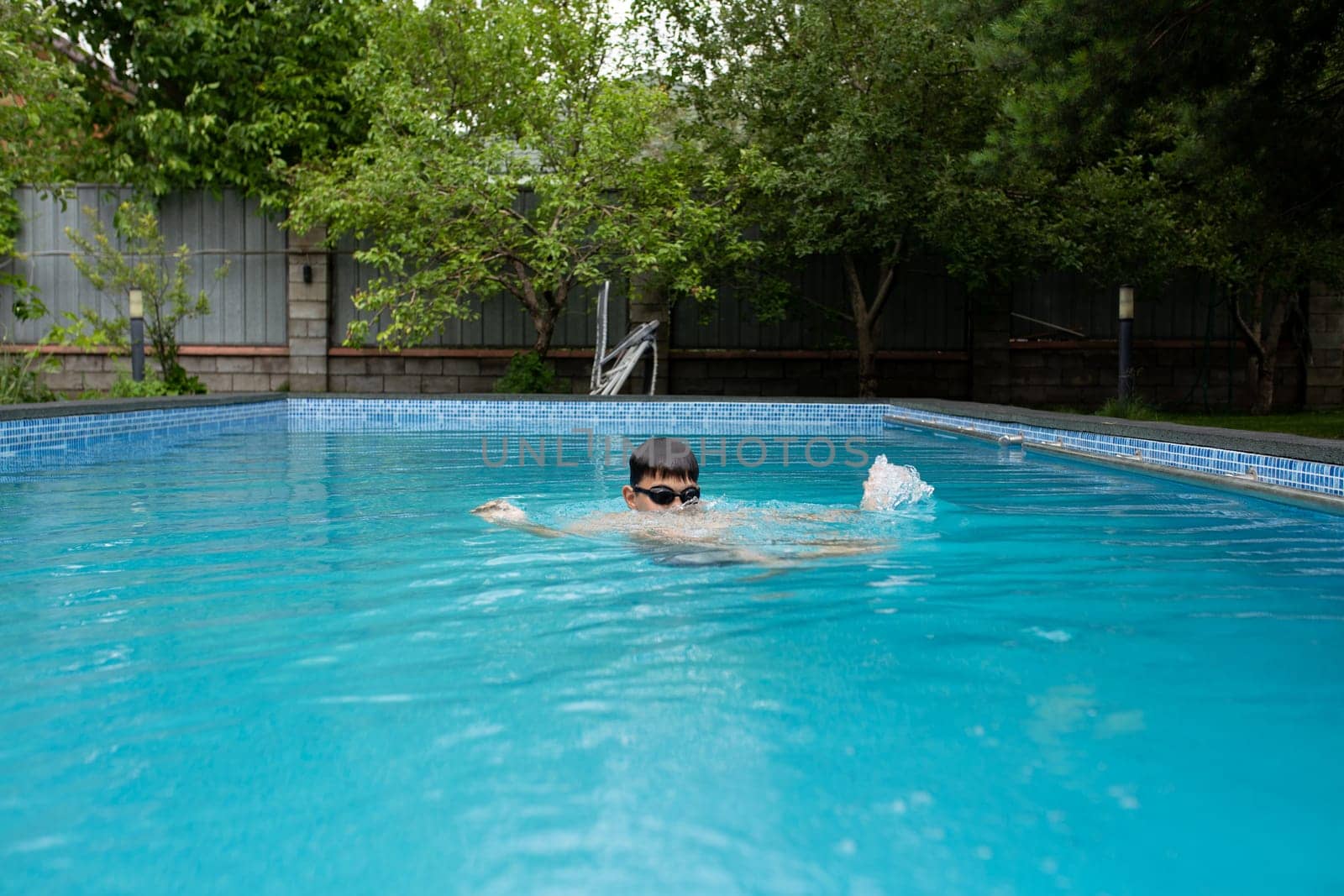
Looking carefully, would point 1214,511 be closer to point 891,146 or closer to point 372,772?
point 372,772

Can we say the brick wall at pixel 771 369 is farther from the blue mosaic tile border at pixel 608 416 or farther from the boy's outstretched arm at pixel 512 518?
the boy's outstretched arm at pixel 512 518

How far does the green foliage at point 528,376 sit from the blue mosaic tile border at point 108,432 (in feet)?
9.79

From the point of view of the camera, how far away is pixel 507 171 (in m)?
13.5

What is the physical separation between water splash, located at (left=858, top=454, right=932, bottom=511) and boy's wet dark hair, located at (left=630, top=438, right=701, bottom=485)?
1214 millimetres

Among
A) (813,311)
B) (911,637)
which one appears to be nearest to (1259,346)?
(813,311)

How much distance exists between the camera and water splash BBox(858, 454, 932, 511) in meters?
5.31

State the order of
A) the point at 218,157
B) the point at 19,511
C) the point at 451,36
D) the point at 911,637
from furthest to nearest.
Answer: the point at 218,157 → the point at 451,36 → the point at 19,511 → the point at 911,637

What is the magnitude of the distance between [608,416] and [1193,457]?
6713mm

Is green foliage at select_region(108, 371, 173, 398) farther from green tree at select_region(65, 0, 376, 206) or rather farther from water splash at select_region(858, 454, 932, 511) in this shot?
water splash at select_region(858, 454, 932, 511)

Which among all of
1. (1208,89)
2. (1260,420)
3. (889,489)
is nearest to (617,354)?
(1260,420)

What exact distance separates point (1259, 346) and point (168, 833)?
48.0 ft

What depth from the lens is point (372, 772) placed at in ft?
7.03

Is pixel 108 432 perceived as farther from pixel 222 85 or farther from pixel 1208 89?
pixel 1208 89

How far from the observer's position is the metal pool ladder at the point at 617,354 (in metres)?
13.9
